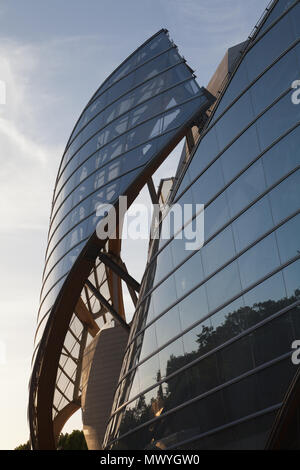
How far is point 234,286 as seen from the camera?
55.9 ft

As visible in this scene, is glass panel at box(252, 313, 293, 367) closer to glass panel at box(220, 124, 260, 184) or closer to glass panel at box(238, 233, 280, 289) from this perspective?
glass panel at box(238, 233, 280, 289)

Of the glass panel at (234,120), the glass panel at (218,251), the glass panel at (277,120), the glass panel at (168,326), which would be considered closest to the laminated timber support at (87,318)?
the glass panel at (168,326)

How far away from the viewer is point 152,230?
24.7 meters

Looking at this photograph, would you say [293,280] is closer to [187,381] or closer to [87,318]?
[187,381]

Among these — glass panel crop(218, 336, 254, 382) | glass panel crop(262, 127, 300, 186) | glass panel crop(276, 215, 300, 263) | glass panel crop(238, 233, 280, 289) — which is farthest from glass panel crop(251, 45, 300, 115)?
glass panel crop(218, 336, 254, 382)

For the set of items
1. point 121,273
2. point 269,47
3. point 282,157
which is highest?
point 269,47

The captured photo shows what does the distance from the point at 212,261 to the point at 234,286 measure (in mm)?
1716

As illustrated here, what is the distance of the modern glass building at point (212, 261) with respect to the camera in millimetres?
15234

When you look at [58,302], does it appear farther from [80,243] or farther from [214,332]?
[214,332]

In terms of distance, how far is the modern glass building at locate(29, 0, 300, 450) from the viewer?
15.2 metres

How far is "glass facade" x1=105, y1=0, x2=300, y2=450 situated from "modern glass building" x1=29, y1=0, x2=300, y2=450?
0.04 m

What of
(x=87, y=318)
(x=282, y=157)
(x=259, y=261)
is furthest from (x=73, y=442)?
(x=282, y=157)
